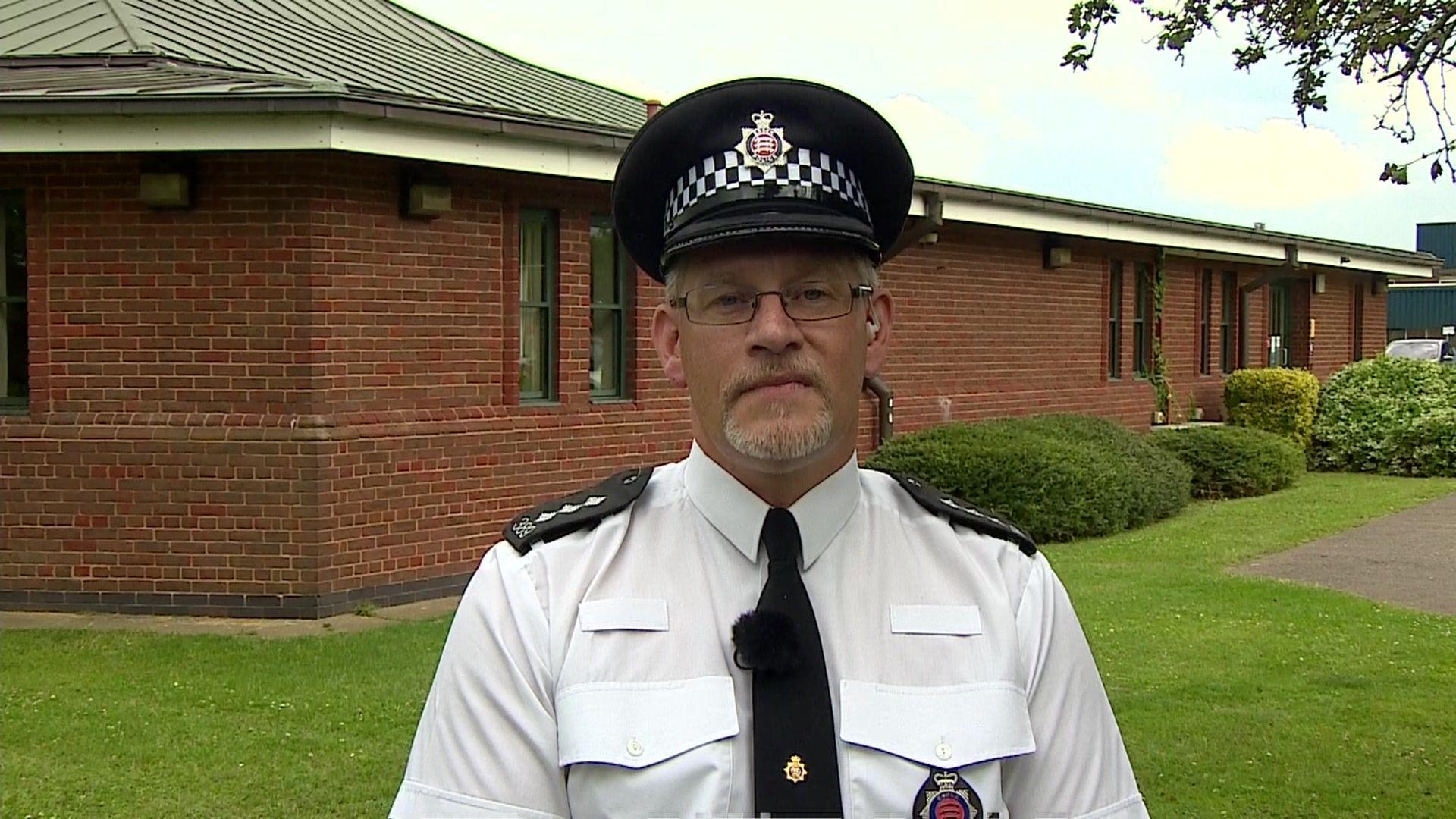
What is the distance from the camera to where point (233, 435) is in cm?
946

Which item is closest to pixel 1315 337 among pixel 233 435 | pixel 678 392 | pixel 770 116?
pixel 678 392

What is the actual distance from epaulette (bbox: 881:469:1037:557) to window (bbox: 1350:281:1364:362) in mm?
26179

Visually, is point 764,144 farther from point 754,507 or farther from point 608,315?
point 608,315

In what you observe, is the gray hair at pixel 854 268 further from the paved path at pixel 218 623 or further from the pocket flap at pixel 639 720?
the paved path at pixel 218 623

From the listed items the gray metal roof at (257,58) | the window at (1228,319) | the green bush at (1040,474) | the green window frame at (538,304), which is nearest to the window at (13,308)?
the gray metal roof at (257,58)

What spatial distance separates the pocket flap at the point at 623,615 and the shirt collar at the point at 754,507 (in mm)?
173

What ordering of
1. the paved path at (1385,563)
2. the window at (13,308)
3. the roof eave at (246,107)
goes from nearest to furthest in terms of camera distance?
the roof eave at (246,107) → the window at (13,308) → the paved path at (1385,563)

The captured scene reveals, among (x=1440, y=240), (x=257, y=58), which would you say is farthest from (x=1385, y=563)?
(x=1440, y=240)

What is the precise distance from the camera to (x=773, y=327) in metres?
2.21

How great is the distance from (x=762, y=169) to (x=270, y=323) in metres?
7.61

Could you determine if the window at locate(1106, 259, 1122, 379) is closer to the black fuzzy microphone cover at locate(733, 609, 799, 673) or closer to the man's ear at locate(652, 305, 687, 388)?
the man's ear at locate(652, 305, 687, 388)

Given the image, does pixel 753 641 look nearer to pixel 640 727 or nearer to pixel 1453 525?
pixel 640 727

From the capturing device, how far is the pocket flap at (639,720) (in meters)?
2.09

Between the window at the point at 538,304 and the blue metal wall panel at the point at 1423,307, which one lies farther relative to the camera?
the blue metal wall panel at the point at 1423,307
